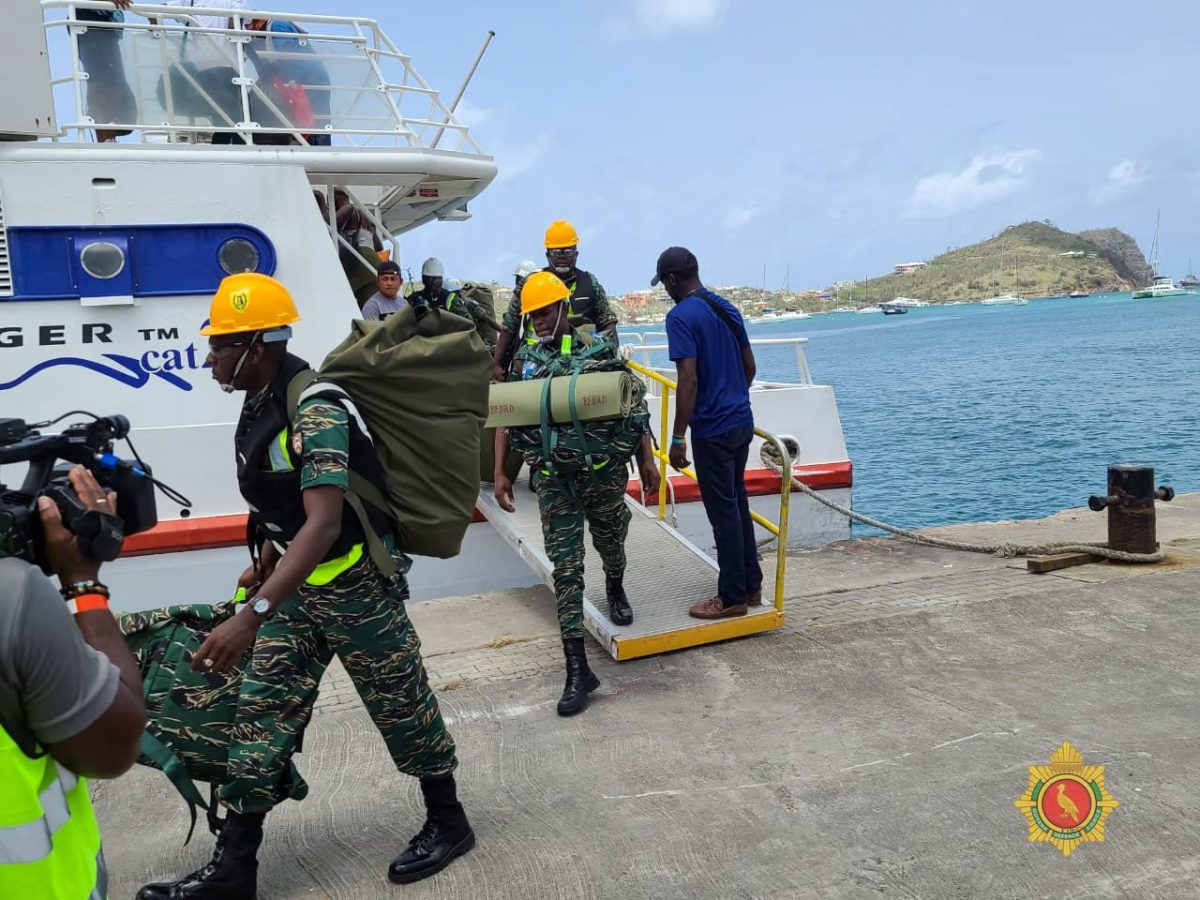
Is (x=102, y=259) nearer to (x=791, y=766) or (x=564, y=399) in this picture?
(x=564, y=399)

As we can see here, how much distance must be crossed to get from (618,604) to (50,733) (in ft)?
12.0

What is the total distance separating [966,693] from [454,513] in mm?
2464

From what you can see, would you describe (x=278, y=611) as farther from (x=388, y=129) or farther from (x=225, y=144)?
(x=388, y=129)

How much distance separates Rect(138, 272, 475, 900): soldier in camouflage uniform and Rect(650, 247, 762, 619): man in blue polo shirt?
2.24m

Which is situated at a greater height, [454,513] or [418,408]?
[418,408]

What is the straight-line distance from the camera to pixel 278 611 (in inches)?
111

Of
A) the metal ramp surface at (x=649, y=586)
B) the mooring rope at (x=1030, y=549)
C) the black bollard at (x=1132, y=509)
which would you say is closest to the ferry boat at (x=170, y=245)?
the metal ramp surface at (x=649, y=586)

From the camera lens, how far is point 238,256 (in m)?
6.29

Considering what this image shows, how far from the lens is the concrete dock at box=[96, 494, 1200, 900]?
9.62ft

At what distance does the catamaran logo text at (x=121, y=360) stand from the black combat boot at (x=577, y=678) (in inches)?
131

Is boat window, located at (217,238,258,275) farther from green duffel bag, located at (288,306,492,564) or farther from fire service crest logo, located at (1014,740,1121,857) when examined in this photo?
fire service crest logo, located at (1014,740,1121,857)

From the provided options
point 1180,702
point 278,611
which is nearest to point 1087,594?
point 1180,702

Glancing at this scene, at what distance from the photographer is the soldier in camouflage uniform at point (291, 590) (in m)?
2.65

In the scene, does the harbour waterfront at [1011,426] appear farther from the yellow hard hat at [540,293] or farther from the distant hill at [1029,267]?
the distant hill at [1029,267]
